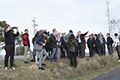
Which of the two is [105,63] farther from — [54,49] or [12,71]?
[12,71]

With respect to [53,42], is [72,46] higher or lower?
lower

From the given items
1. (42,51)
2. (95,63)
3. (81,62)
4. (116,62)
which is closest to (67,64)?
(81,62)

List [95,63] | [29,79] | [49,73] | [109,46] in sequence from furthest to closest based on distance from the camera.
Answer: [109,46] < [95,63] < [49,73] < [29,79]

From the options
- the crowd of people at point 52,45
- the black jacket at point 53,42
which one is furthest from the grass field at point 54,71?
the black jacket at point 53,42

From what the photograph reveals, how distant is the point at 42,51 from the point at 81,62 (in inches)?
123

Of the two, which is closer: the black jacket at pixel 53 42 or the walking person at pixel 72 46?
the walking person at pixel 72 46

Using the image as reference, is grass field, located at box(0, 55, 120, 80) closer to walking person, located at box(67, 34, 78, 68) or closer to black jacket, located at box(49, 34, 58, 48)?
walking person, located at box(67, 34, 78, 68)

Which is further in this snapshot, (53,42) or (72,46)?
(53,42)

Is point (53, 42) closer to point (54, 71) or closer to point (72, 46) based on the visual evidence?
point (72, 46)

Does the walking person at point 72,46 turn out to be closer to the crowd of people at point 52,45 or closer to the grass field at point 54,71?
the crowd of people at point 52,45

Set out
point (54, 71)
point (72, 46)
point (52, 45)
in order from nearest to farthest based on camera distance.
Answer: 1. point (54, 71)
2. point (72, 46)
3. point (52, 45)

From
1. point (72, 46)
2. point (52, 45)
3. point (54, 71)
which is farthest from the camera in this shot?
point (52, 45)

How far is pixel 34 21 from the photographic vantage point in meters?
40.3

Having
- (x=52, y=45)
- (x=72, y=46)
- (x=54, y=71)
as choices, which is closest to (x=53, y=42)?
(x=52, y=45)
